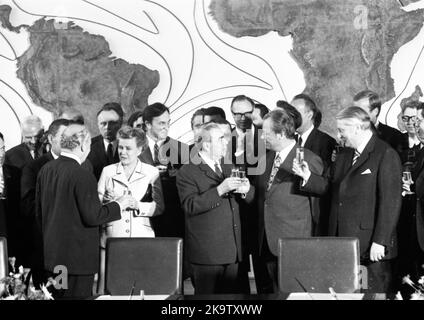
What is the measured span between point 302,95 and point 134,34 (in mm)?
1420

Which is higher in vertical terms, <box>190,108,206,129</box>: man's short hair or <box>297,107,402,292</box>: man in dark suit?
<box>190,108,206,129</box>: man's short hair

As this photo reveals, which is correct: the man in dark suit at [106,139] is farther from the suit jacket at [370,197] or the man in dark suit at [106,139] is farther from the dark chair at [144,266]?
the dark chair at [144,266]

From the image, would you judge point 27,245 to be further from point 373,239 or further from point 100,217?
point 373,239

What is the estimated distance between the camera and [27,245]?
5.75 m

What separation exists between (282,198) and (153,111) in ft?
5.51

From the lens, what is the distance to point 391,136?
595 cm

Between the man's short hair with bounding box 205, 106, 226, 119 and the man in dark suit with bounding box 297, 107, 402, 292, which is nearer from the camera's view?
the man in dark suit with bounding box 297, 107, 402, 292

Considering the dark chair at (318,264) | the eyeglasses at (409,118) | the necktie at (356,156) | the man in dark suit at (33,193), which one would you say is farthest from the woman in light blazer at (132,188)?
the eyeglasses at (409,118)

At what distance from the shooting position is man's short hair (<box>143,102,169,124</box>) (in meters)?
6.18

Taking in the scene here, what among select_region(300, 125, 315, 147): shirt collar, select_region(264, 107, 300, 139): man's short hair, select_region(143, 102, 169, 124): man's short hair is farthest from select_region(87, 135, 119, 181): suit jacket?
select_region(264, 107, 300, 139): man's short hair

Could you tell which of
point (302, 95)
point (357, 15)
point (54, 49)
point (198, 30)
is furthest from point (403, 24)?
point (54, 49)

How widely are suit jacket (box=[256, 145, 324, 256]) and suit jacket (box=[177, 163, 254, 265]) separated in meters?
0.19

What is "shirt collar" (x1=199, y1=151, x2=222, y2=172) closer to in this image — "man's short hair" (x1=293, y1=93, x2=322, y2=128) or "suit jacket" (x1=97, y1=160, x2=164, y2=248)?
"suit jacket" (x1=97, y1=160, x2=164, y2=248)

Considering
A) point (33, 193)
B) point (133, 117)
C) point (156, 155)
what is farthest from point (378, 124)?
point (33, 193)
